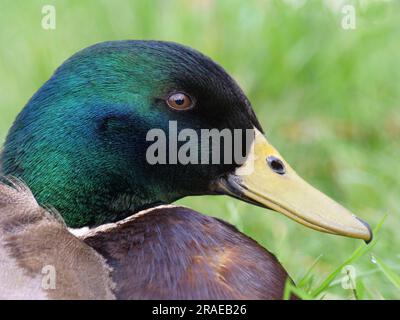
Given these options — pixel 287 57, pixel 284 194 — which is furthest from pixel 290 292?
pixel 287 57

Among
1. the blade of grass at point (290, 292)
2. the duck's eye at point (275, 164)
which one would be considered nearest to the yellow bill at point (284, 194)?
the duck's eye at point (275, 164)

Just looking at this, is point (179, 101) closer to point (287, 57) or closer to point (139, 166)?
point (139, 166)

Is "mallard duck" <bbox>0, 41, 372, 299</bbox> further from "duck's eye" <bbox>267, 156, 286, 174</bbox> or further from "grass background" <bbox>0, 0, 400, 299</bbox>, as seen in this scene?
"grass background" <bbox>0, 0, 400, 299</bbox>

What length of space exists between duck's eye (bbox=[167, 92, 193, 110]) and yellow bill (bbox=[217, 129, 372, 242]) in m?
0.21

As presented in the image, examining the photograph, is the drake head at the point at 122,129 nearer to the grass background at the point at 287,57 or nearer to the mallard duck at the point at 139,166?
the mallard duck at the point at 139,166

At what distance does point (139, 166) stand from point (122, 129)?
106 millimetres

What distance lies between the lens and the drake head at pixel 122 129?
86.5 inches

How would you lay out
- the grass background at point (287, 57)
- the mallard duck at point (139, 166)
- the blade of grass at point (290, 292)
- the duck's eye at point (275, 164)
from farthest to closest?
the grass background at point (287, 57) → the duck's eye at point (275, 164) → the mallard duck at point (139, 166) → the blade of grass at point (290, 292)

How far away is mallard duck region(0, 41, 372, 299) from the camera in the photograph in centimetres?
211

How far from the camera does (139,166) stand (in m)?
2.26

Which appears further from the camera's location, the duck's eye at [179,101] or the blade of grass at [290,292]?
the duck's eye at [179,101]

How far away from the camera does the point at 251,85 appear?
14.2 feet

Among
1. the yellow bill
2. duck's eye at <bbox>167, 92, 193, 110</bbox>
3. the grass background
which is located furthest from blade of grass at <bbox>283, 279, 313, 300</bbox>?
the grass background

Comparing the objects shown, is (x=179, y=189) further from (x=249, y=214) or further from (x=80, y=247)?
(x=249, y=214)
